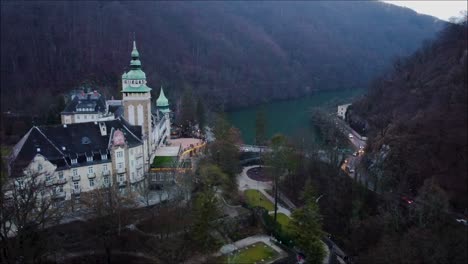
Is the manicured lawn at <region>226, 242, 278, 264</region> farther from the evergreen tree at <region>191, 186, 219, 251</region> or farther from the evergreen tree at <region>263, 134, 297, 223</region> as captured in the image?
the evergreen tree at <region>263, 134, 297, 223</region>

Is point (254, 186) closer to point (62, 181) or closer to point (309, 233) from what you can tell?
point (309, 233)

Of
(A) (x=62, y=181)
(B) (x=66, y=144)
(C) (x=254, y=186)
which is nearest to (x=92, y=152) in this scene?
(B) (x=66, y=144)

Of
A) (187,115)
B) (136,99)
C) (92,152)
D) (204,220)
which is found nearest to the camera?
(204,220)

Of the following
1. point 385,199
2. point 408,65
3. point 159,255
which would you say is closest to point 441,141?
point 385,199

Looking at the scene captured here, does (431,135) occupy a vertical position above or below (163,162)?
above

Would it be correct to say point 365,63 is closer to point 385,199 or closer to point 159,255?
point 385,199

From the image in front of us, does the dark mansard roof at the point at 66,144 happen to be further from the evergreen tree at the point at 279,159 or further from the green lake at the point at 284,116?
the green lake at the point at 284,116

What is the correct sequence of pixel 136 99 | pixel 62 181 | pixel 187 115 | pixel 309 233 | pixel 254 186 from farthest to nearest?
1. pixel 187 115
2. pixel 254 186
3. pixel 136 99
4. pixel 62 181
5. pixel 309 233
